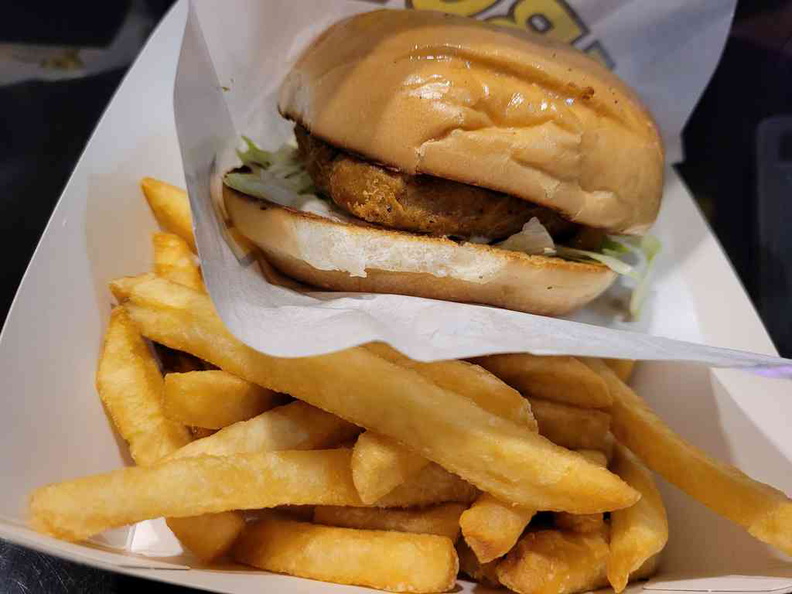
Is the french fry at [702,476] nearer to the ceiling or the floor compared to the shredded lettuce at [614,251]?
nearer to the floor

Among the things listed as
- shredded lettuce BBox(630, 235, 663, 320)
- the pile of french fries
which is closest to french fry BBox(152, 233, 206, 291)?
the pile of french fries

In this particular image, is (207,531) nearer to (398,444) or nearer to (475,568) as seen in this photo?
(398,444)

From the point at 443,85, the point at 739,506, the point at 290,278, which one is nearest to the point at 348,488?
the point at 290,278

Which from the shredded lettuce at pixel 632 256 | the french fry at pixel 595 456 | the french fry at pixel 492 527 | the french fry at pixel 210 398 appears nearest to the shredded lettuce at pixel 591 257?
the shredded lettuce at pixel 632 256

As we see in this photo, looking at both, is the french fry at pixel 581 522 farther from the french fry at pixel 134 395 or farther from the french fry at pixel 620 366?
the french fry at pixel 134 395

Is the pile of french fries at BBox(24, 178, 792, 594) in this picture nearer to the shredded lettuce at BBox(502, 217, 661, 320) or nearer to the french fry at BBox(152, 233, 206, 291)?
the french fry at BBox(152, 233, 206, 291)

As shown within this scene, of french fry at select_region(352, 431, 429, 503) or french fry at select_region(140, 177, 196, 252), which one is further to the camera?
french fry at select_region(140, 177, 196, 252)

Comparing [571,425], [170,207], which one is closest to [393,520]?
[571,425]
